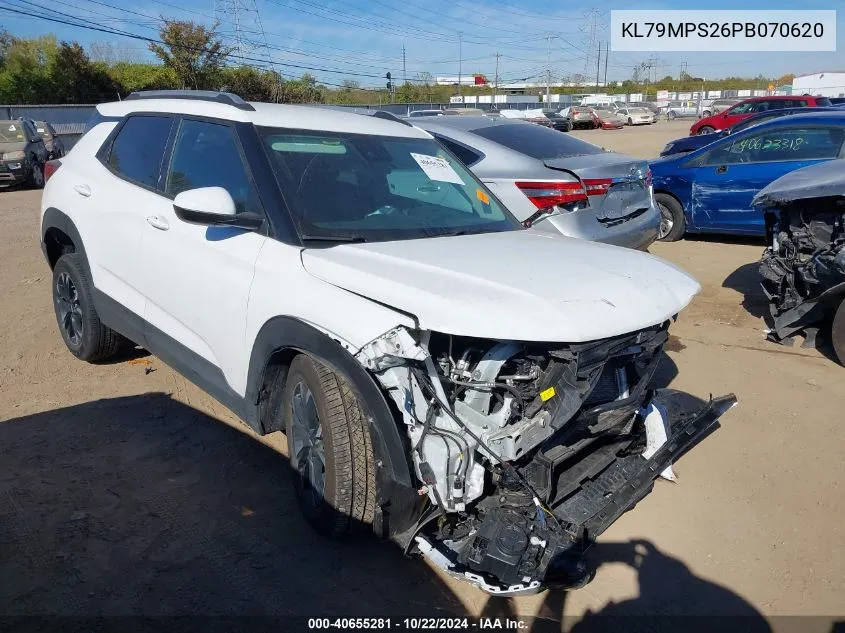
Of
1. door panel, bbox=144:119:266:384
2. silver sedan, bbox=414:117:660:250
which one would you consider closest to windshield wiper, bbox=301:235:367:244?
door panel, bbox=144:119:266:384

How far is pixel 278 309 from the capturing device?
3.07 meters

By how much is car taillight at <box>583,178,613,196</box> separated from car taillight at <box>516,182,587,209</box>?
9 cm

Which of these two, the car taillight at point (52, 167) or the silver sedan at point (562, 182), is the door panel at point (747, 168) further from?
the car taillight at point (52, 167)

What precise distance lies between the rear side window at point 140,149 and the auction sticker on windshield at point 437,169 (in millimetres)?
1512

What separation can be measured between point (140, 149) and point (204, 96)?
60 cm

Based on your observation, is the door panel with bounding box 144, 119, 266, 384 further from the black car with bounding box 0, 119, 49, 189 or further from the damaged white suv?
the black car with bounding box 0, 119, 49, 189

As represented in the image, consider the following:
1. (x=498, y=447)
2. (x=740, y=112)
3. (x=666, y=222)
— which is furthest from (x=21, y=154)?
(x=740, y=112)

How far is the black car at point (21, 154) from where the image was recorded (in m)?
17.2

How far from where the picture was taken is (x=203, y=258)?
3.54 metres

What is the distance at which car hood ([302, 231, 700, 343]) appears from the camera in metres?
2.51

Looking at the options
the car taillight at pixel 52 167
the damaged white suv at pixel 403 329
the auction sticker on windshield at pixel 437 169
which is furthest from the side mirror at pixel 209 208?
the car taillight at pixel 52 167

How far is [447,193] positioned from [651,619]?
2.40 metres

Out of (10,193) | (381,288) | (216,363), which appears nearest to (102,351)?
(216,363)

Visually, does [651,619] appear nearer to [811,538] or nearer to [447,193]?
[811,538]
